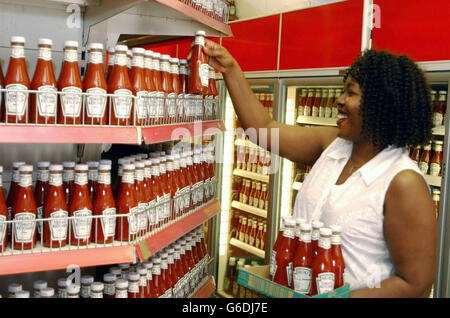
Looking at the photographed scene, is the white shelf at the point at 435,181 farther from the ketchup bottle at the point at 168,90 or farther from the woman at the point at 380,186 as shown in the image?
the ketchup bottle at the point at 168,90

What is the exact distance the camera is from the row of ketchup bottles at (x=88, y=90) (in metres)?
1.60

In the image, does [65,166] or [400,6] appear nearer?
[65,166]

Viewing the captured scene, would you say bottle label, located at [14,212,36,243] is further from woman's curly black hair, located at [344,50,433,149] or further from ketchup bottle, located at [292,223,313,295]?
woman's curly black hair, located at [344,50,433,149]

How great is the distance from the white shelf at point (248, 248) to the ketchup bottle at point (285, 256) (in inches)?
92.4

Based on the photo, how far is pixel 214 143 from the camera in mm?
4316

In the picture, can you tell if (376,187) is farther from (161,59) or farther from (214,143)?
(214,143)

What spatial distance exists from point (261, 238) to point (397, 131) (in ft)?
8.41

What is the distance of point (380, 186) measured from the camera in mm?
1641

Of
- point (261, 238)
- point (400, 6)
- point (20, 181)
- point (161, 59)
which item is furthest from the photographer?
point (261, 238)

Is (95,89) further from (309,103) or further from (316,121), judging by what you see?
(309,103)

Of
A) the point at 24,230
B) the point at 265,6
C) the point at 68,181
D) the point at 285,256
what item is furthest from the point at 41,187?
the point at 265,6

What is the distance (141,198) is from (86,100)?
431 mm

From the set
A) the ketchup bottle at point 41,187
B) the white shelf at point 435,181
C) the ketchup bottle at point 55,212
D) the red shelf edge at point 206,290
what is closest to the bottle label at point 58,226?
the ketchup bottle at point 55,212
